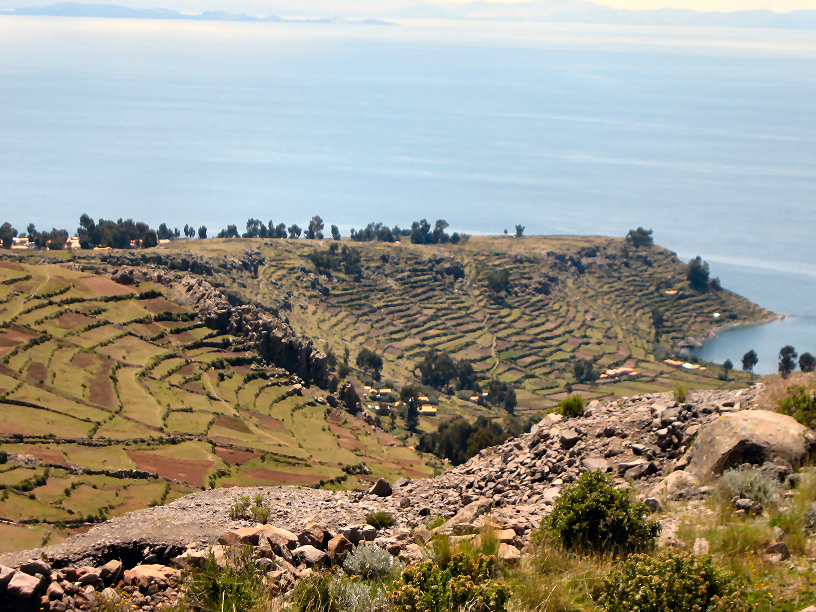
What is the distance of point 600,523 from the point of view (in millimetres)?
9477

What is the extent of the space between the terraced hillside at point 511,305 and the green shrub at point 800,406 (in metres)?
90.9

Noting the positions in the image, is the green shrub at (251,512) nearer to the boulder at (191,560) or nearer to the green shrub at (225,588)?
the boulder at (191,560)

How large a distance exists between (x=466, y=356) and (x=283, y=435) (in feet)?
242

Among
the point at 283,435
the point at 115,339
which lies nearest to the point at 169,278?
the point at 115,339

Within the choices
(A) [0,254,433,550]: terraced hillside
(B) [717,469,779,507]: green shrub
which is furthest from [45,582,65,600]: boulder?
(A) [0,254,433,550]: terraced hillside

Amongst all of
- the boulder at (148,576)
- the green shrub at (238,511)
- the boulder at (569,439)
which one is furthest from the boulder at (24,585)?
the boulder at (569,439)

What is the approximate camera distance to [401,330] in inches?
5118

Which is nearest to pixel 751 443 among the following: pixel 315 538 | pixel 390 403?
pixel 315 538

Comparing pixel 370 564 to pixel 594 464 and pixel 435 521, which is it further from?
pixel 594 464

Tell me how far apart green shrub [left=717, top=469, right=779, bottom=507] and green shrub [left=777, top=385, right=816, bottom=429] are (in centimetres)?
214

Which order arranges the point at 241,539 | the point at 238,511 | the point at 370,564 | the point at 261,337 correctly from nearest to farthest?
the point at 370,564, the point at 241,539, the point at 238,511, the point at 261,337

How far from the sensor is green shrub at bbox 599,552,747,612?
22.5 ft

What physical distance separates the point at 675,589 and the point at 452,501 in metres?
7.41

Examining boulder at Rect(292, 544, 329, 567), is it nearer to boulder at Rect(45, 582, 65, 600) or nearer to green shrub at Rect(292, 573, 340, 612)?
green shrub at Rect(292, 573, 340, 612)
